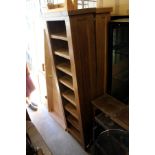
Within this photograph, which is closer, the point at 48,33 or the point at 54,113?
the point at 48,33

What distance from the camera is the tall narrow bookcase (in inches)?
60.0

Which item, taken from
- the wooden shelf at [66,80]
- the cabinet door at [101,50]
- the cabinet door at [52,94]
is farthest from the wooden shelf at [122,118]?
the cabinet door at [52,94]

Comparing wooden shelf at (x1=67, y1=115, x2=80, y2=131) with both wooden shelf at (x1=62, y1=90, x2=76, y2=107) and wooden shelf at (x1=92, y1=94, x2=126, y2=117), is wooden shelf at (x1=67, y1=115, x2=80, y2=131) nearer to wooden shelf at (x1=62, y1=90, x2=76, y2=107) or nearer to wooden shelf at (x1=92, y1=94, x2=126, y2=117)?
wooden shelf at (x1=62, y1=90, x2=76, y2=107)

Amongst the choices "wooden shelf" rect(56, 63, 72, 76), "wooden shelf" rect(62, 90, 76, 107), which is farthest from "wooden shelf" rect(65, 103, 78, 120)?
"wooden shelf" rect(56, 63, 72, 76)

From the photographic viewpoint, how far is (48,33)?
188 cm

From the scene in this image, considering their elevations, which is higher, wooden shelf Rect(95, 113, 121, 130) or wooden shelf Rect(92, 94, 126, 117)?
wooden shelf Rect(92, 94, 126, 117)

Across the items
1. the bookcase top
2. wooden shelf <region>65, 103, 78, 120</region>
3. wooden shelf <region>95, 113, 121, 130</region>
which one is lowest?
wooden shelf <region>65, 103, 78, 120</region>

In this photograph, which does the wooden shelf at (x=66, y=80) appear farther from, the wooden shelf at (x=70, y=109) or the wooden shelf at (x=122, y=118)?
the wooden shelf at (x=122, y=118)

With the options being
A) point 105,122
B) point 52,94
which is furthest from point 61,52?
point 52,94
